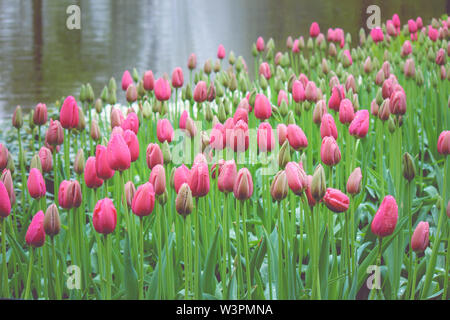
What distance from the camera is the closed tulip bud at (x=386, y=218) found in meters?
1.20

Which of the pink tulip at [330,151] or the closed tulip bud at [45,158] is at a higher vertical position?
the closed tulip bud at [45,158]

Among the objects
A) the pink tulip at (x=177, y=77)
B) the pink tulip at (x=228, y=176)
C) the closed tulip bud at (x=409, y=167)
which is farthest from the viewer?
the pink tulip at (x=177, y=77)

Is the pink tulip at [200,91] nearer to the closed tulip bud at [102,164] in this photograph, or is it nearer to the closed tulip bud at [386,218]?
the closed tulip bud at [102,164]

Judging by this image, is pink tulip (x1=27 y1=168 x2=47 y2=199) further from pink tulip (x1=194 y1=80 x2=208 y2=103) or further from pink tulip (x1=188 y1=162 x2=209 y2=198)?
pink tulip (x1=194 y1=80 x2=208 y2=103)

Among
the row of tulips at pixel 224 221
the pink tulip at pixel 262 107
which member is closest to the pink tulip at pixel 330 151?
the row of tulips at pixel 224 221

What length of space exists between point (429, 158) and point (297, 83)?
3.44 ft

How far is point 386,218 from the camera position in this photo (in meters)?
1.21

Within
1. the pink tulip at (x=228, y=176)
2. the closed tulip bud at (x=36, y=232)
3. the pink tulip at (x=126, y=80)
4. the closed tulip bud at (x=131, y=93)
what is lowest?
the closed tulip bud at (x=36, y=232)

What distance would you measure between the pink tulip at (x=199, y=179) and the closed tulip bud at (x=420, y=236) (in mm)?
461

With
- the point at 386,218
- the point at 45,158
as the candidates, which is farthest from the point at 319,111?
the point at 45,158

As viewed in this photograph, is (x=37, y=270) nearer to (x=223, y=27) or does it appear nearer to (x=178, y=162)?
(x=178, y=162)

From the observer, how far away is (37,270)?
1.64 meters

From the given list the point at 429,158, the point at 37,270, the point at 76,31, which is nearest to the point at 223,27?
the point at 76,31

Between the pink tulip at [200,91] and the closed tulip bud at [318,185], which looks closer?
the closed tulip bud at [318,185]
